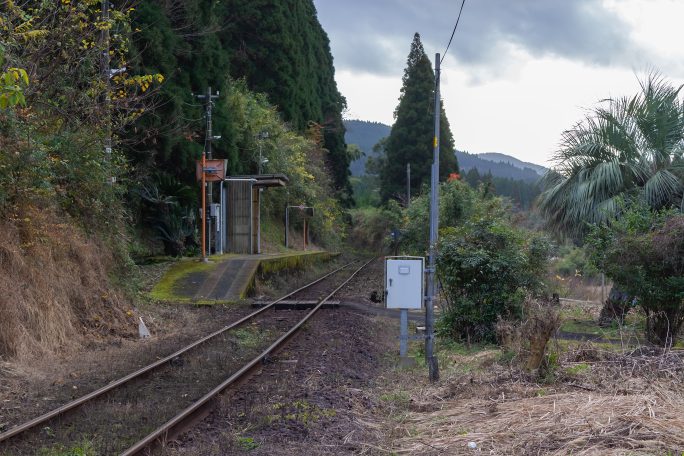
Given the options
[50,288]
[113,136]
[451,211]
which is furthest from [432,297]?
[451,211]

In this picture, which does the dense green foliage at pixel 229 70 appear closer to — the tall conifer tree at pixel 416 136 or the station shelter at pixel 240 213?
the station shelter at pixel 240 213

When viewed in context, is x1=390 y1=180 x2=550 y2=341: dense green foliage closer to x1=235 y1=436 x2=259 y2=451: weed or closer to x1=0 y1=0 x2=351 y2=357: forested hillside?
x1=0 y1=0 x2=351 y2=357: forested hillside

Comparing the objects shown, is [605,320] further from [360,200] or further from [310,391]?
[360,200]

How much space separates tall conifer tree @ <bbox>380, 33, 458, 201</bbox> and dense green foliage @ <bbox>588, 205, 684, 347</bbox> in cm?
3969

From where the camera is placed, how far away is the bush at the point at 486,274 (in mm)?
11414

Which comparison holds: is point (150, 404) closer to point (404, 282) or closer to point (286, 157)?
point (404, 282)

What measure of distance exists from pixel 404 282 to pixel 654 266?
3914mm

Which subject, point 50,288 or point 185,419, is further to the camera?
point 50,288

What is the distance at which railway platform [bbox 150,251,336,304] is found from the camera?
1809 cm

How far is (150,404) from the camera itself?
24.4 ft

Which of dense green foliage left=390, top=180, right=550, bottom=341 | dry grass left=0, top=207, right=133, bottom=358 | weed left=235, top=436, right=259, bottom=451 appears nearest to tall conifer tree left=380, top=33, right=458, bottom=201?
dense green foliage left=390, top=180, right=550, bottom=341

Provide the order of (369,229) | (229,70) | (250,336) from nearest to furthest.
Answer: (250,336) < (229,70) < (369,229)

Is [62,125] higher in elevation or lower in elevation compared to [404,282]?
higher

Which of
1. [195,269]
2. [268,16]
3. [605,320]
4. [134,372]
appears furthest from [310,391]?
[268,16]
